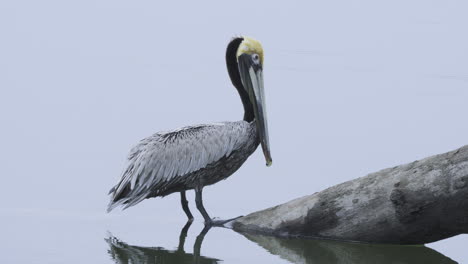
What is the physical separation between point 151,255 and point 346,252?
140cm

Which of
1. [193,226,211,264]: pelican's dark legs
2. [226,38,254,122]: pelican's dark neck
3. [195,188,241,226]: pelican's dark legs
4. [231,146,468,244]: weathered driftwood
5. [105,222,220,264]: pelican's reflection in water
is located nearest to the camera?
[231,146,468,244]: weathered driftwood

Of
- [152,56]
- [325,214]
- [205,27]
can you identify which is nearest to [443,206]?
[325,214]

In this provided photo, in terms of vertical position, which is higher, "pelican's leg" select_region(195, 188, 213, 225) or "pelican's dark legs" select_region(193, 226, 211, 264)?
"pelican's leg" select_region(195, 188, 213, 225)

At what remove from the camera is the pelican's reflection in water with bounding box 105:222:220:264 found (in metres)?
7.02

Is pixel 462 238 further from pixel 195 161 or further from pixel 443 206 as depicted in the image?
pixel 195 161

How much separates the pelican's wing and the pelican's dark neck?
0.25m

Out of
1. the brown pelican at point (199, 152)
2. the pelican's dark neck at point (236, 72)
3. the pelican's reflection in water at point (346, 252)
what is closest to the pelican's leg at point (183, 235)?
the brown pelican at point (199, 152)

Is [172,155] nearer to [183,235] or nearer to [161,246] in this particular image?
[183,235]

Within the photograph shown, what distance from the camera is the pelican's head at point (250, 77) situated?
830cm

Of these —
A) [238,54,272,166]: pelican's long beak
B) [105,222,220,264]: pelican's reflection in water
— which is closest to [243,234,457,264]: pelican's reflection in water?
[105,222,220,264]: pelican's reflection in water

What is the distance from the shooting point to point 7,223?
7824mm

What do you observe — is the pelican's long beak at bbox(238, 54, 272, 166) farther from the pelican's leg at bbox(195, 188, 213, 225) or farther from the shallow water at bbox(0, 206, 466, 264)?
the shallow water at bbox(0, 206, 466, 264)

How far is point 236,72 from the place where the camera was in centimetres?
849

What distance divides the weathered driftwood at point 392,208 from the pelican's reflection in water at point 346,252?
7cm
